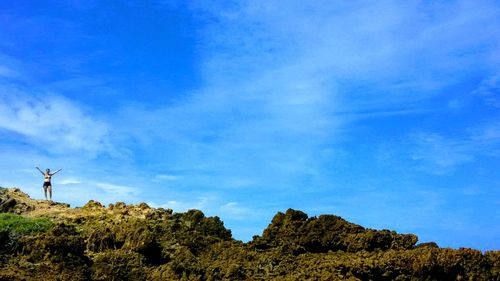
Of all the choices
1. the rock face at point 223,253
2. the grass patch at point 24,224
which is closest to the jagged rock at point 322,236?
the rock face at point 223,253

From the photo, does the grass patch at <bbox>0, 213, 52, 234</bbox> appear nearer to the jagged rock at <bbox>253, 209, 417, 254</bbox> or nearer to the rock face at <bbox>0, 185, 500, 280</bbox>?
the rock face at <bbox>0, 185, 500, 280</bbox>

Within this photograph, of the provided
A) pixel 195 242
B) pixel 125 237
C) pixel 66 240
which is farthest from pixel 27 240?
pixel 195 242

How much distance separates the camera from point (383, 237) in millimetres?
18234

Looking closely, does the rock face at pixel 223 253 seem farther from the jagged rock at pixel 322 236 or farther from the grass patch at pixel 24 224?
the grass patch at pixel 24 224

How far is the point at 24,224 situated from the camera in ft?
74.9

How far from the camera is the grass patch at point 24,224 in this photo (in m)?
21.4

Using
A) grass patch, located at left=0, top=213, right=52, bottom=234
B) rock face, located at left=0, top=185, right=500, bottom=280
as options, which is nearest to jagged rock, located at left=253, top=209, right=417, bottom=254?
rock face, located at left=0, top=185, right=500, bottom=280

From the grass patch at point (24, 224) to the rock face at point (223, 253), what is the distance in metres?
0.22

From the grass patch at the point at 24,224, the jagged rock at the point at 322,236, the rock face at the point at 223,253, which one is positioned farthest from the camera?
the grass patch at the point at 24,224

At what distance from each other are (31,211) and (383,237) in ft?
55.9

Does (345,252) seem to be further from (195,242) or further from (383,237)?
(195,242)

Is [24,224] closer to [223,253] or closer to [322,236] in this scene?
[223,253]

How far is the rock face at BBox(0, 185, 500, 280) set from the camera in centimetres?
1595

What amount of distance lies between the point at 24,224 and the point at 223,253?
9231mm
